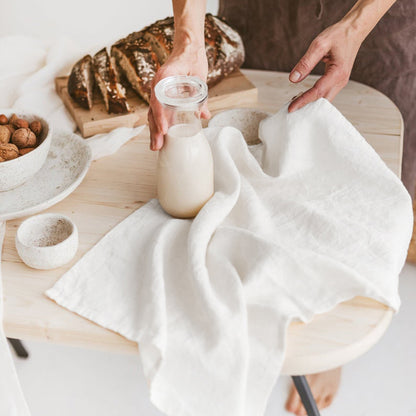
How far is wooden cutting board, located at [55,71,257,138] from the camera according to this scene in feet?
4.45

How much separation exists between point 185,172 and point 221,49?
625 millimetres

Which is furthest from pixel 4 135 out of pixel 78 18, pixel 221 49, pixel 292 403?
pixel 78 18

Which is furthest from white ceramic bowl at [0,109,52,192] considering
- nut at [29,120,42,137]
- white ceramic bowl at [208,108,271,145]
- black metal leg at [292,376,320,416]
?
black metal leg at [292,376,320,416]

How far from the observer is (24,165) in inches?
42.2

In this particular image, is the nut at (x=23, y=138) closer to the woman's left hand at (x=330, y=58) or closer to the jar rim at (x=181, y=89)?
the jar rim at (x=181, y=89)

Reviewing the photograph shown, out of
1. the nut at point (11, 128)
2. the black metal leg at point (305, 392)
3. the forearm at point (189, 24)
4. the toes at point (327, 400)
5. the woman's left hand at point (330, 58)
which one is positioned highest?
the forearm at point (189, 24)

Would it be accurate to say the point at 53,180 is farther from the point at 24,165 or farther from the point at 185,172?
the point at 185,172

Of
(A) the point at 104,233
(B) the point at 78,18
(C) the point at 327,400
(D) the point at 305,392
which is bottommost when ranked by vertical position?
(C) the point at 327,400

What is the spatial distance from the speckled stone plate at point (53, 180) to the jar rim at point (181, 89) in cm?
29

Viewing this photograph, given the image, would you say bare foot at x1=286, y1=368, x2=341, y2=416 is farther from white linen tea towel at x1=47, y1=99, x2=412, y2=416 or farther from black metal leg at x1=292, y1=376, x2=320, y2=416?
white linen tea towel at x1=47, y1=99, x2=412, y2=416

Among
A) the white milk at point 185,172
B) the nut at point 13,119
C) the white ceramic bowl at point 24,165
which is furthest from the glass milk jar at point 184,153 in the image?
the nut at point 13,119

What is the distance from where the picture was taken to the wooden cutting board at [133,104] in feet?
4.45

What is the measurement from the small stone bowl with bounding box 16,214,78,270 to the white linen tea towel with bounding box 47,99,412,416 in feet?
0.11

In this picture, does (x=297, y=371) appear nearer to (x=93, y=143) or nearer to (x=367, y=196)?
(x=367, y=196)
